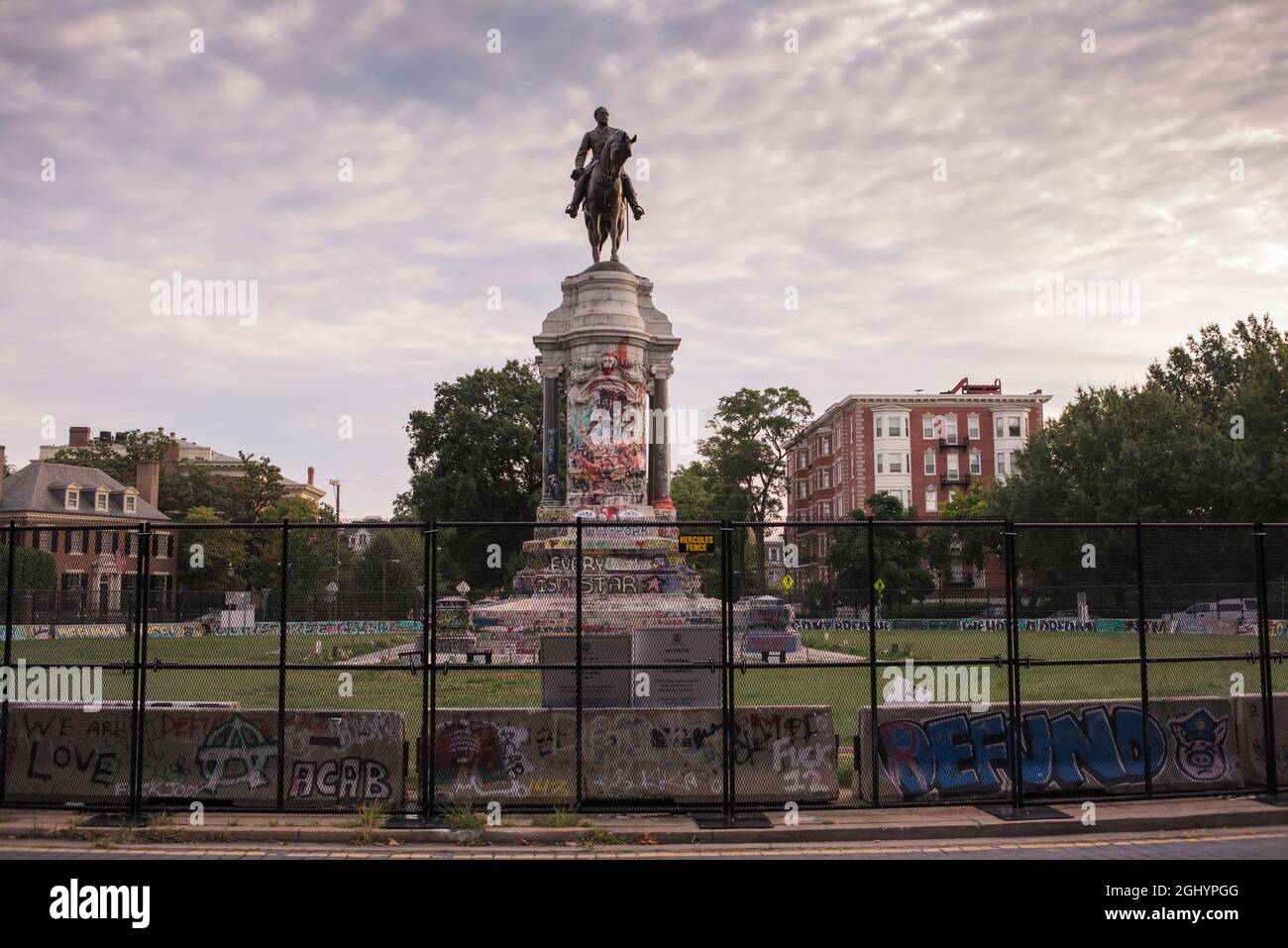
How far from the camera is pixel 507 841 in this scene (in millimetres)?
11141

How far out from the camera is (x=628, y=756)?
483 inches

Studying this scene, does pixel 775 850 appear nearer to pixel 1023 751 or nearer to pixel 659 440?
pixel 1023 751

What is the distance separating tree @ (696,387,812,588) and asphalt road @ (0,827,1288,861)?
3290 inches

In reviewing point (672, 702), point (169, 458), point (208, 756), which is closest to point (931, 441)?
point (169, 458)

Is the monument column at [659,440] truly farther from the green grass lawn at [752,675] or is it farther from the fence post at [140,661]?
the fence post at [140,661]

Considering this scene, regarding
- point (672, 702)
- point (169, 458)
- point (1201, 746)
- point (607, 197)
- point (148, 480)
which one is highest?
point (607, 197)

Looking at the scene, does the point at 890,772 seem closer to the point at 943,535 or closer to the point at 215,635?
the point at 943,535

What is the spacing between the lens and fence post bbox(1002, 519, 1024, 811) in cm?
1214

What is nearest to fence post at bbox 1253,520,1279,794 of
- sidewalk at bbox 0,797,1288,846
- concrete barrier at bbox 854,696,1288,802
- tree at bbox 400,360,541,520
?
concrete barrier at bbox 854,696,1288,802

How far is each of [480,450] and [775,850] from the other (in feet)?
219

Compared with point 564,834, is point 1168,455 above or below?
above

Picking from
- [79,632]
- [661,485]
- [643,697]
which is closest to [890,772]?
[643,697]

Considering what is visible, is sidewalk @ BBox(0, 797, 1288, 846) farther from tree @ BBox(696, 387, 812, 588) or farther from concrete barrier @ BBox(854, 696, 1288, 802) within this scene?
tree @ BBox(696, 387, 812, 588)

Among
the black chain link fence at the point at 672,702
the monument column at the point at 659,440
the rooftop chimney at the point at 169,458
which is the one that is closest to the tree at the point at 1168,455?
the monument column at the point at 659,440
